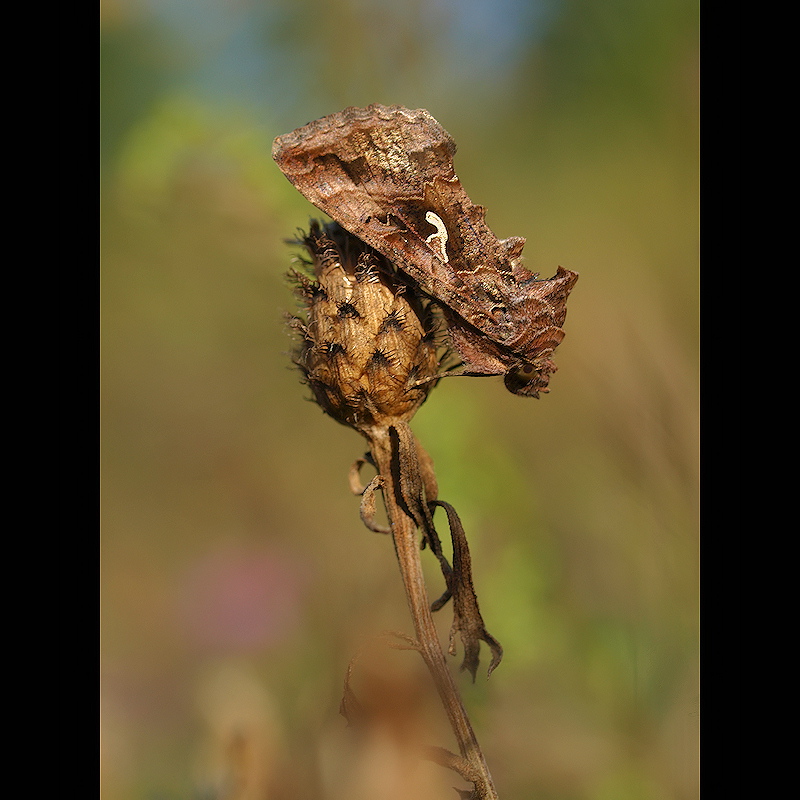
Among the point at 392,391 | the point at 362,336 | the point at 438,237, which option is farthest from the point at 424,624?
the point at 438,237

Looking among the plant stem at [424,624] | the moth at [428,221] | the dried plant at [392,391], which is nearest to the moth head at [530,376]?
the moth at [428,221]

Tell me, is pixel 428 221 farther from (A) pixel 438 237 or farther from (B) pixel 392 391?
(B) pixel 392 391

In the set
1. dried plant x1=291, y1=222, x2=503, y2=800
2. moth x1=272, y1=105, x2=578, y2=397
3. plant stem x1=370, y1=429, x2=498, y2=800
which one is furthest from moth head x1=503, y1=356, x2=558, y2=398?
plant stem x1=370, y1=429, x2=498, y2=800

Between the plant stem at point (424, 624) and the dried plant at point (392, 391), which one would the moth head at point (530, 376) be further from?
the plant stem at point (424, 624)

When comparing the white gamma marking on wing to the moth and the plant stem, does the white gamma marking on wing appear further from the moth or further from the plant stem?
the plant stem

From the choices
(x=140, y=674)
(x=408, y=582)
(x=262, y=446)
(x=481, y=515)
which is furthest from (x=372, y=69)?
(x=140, y=674)
